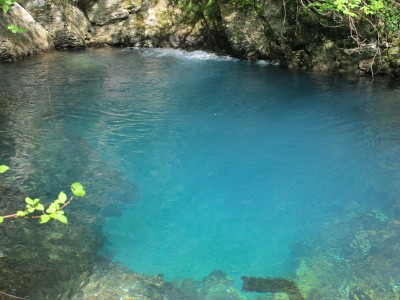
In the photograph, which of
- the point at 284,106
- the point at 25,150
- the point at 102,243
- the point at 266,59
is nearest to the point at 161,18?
the point at 266,59

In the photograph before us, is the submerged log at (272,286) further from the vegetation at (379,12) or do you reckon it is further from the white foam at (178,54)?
the white foam at (178,54)

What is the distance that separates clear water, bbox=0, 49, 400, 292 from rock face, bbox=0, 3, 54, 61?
6.28 ft

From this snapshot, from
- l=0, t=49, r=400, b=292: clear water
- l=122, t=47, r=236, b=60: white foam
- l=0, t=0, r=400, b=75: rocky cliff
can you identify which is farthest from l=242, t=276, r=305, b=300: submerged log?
l=122, t=47, r=236, b=60: white foam

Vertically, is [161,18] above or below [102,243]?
above

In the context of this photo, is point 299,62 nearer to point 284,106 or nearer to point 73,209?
point 284,106

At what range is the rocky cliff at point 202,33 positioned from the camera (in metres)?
13.5

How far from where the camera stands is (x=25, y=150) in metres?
7.84

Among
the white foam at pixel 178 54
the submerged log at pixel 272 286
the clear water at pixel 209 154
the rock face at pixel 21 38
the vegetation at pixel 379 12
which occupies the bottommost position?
the submerged log at pixel 272 286

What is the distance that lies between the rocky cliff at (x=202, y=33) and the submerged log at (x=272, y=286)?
28.3 ft

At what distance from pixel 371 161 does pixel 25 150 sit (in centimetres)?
707

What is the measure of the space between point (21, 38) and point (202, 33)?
7.34 meters

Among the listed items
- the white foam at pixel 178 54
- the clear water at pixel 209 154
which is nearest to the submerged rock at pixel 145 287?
the clear water at pixel 209 154

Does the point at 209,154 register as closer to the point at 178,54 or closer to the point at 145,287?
the point at 145,287

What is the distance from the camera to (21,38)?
14.7 metres
